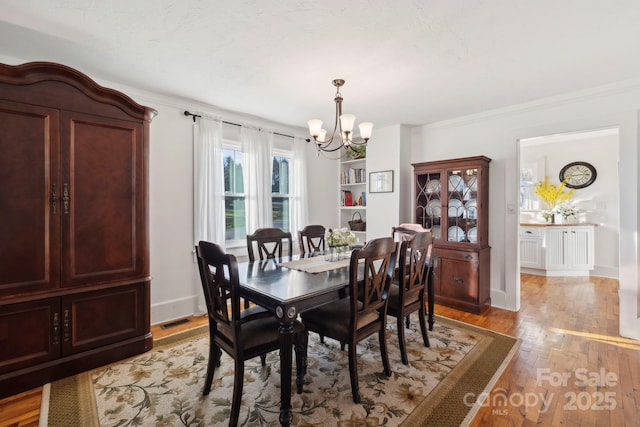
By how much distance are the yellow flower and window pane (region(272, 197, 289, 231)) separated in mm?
4859

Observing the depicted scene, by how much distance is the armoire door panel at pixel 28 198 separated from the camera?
193 centimetres

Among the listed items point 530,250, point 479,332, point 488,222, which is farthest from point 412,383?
point 530,250

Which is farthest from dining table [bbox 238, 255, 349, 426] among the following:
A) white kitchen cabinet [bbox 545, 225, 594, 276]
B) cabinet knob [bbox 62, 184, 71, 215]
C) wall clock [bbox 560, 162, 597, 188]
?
wall clock [bbox 560, 162, 597, 188]

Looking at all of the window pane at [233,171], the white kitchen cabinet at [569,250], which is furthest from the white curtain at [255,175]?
the white kitchen cabinet at [569,250]

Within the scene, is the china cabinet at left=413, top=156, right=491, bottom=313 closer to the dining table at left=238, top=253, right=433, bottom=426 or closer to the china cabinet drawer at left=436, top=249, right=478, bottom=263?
the china cabinet drawer at left=436, top=249, right=478, bottom=263

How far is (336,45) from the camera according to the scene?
6.98ft

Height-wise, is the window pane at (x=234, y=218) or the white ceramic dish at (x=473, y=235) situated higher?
the window pane at (x=234, y=218)

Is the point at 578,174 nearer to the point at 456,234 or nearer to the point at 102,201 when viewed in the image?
the point at 456,234

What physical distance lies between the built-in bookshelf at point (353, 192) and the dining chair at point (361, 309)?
2742mm

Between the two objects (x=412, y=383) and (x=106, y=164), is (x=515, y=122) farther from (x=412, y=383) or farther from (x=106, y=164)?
(x=106, y=164)

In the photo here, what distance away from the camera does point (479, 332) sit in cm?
289

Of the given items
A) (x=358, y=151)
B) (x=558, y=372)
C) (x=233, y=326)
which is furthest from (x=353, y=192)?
(x=233, y=326)

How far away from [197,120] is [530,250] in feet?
19.3

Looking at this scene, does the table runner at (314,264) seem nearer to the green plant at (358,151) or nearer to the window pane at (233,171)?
the window pane at (233,171)
